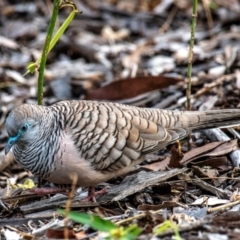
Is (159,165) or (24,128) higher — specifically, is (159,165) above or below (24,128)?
below

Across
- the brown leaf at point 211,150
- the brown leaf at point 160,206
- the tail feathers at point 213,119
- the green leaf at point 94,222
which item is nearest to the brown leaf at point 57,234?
the green leaf at point 94,222

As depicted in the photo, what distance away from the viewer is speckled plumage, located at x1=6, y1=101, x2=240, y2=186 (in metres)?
4.51

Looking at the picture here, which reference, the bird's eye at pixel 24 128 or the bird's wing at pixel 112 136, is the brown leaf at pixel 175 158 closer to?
the bird's wing at pixel 112 136

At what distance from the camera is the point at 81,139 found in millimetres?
4551

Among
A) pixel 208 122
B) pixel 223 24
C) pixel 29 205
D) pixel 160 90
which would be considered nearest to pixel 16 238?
pixel 29 205

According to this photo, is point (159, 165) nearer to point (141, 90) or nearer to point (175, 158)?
point (175, 158)

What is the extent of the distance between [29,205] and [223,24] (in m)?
5.31

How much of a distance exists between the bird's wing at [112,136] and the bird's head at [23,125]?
253mm

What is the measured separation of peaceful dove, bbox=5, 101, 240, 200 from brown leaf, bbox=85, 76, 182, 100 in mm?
1818

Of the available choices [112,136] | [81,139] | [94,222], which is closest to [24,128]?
[81,139]

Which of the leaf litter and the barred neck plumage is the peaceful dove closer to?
the barred neck plumage

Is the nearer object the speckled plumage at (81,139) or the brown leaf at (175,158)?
the speckled plumage at (81,139)

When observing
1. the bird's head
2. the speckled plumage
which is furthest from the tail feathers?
the bird's head

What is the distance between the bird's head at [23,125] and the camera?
449 cm
